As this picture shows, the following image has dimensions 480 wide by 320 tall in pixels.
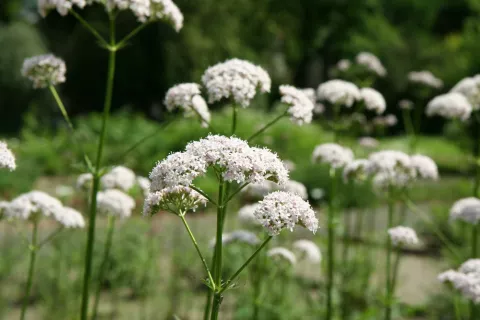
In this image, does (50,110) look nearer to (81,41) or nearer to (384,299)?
(81,41)

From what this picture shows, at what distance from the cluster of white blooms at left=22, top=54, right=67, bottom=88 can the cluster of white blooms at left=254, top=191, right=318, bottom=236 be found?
1.66 metres

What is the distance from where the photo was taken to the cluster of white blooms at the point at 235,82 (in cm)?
263

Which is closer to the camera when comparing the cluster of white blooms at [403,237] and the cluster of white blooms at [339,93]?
the cluster of white blooms at [403,237]

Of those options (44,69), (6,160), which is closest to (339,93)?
(44,69)

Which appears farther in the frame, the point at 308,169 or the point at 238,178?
the point at 308,169

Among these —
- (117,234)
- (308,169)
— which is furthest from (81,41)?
(117,234)

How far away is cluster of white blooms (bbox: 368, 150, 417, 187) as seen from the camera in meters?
3.38

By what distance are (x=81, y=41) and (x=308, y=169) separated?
9.66m

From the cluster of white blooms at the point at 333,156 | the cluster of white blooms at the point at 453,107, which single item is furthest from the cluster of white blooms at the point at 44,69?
the cluster of white blooms at the point at 453,107

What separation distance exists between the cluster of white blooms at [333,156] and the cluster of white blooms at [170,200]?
175 centimetres

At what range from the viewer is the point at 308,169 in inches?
451

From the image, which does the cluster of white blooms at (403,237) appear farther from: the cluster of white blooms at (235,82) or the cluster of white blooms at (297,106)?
the cluster of white blooms at (235,82)

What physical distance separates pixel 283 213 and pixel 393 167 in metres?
2.02

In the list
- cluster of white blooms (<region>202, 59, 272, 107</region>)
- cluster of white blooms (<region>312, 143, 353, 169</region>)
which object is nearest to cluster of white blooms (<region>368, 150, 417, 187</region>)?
cluster of white blooms (<region>312, 143, 353, 169</region>)
